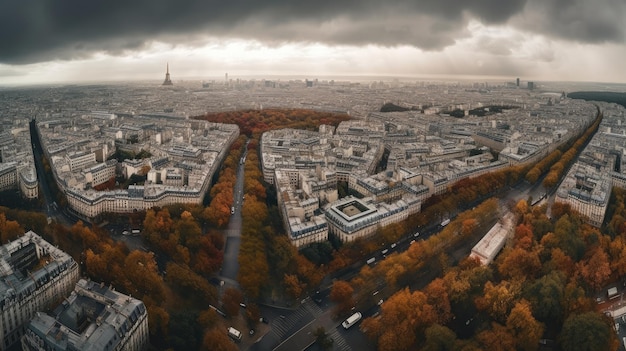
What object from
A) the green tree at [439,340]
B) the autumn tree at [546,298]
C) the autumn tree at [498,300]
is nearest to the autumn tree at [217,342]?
the green tree at [439,340]

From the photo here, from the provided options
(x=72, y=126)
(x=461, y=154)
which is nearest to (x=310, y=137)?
(x=461, y=154)

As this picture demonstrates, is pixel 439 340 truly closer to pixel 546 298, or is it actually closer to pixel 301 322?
pixel 546 298

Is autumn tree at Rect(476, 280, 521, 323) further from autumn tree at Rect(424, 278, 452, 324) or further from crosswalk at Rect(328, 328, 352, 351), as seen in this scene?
crosswalk at Rect(328, 328, 352, 351)

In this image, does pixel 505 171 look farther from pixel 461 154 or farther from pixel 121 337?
pixel 121 337

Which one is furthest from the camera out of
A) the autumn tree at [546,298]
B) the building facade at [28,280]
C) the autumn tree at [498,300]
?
the autumn tree at [546,298]

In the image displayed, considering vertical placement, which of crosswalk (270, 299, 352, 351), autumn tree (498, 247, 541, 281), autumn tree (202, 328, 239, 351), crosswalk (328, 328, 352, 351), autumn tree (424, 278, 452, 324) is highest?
autumn tree (498, 247, 541, 281)

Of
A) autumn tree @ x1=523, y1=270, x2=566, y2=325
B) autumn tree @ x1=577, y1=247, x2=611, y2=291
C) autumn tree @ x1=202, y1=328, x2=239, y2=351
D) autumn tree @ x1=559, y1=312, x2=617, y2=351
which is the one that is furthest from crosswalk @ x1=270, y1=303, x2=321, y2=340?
autumn tree @ x1=577, y1=247, x2=611, y2=291

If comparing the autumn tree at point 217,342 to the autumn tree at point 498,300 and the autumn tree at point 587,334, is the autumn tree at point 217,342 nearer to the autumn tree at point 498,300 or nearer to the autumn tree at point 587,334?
the autumn tree at point 498,300

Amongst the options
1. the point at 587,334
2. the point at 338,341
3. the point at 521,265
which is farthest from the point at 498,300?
the point at 338,341

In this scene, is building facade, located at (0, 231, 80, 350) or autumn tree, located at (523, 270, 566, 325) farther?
autumn tree, located at (523, 270, 566, 325)
